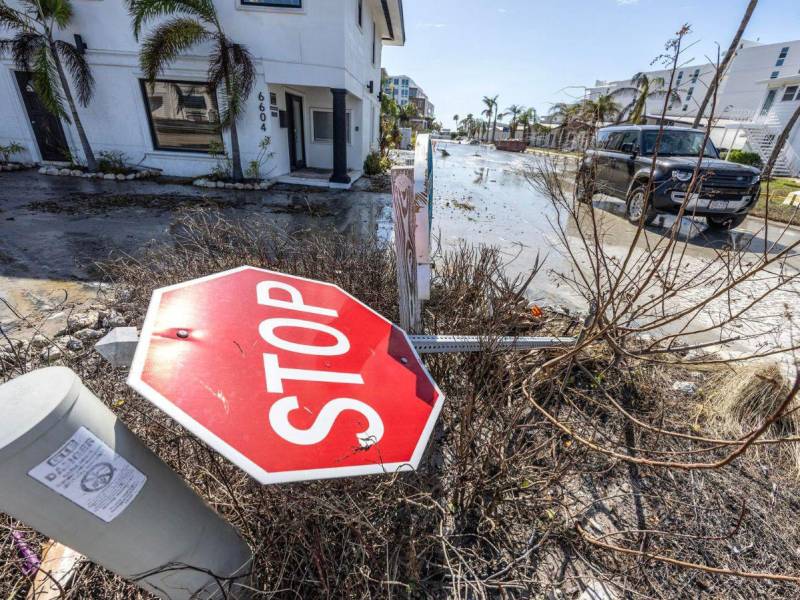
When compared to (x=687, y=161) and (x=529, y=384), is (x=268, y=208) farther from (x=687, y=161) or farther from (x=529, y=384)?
(x=687, y=161)

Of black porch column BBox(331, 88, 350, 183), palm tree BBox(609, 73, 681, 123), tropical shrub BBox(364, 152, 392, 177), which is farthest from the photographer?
tropical shrub BBox(364, 152, 392, 177)

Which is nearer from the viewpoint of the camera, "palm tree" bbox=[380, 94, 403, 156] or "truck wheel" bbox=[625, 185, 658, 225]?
"truck wheel" bbox=[625, 185, 658, 225]

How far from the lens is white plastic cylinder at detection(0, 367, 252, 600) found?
0.71m

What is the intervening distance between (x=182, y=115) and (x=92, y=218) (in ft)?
18.5

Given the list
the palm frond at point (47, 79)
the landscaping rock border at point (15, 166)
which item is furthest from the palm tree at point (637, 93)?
the landscaping rock border at point (15, 166)

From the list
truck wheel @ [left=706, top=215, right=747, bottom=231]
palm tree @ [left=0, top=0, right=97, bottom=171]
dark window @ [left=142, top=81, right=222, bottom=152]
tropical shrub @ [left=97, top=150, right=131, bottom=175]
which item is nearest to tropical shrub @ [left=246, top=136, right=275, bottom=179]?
dark window @ [left=142, top=81, right=222, bottom=152]

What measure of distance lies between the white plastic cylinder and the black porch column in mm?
10562

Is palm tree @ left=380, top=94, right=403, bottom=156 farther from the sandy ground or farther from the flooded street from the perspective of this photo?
the flooded street

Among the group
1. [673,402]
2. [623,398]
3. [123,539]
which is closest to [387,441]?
[123,539]

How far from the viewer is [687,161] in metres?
7.30

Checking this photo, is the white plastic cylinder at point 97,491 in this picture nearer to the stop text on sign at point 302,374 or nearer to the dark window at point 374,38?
the stop text on sign at point 302,374

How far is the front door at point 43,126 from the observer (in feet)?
34.0

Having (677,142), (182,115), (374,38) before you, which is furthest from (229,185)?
(677,142)

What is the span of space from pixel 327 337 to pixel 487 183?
1418 centimetres
